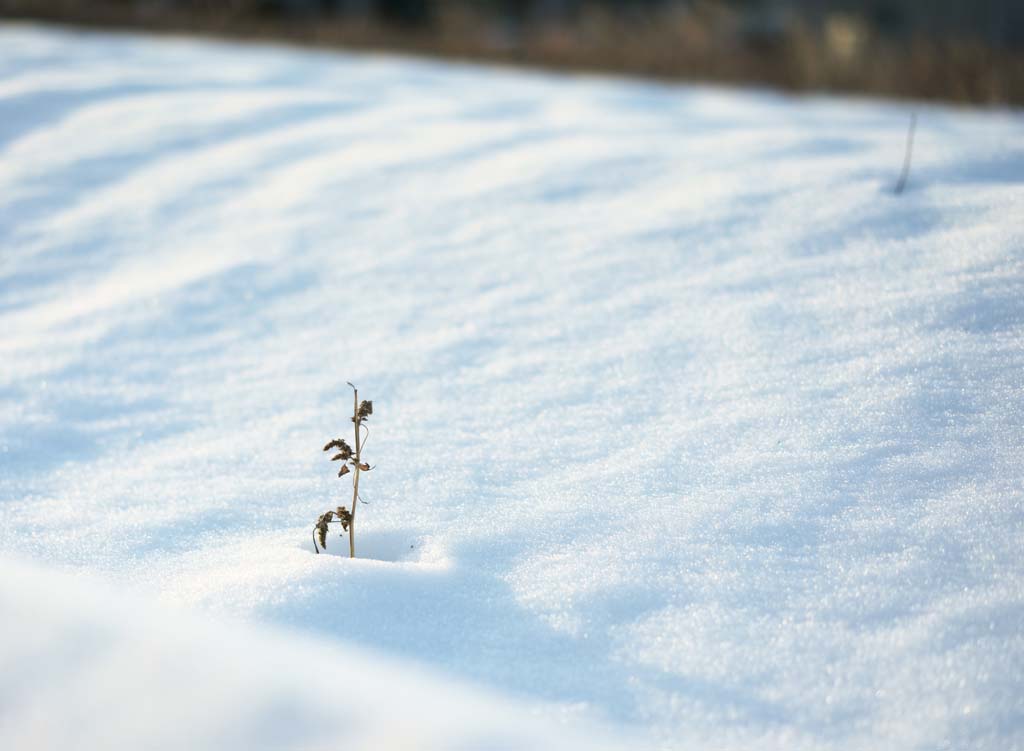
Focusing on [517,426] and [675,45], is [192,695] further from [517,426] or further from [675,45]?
[675,45]

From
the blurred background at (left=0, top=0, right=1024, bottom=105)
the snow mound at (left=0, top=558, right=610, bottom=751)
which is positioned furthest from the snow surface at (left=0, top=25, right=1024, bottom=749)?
the blurred background at (left=0, top=0, right=1024, bottom=105)

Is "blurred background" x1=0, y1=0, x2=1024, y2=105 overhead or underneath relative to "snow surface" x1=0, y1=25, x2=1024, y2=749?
overhead

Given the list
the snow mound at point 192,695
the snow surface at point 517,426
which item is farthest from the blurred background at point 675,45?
the snow mound at point 192,695

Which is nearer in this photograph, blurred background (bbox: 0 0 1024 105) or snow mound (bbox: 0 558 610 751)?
snow mound (bbox: 0 558 610 751)

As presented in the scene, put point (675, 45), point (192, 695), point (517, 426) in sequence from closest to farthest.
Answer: point (192, 695) → point (517, 426) → point (675, 45)

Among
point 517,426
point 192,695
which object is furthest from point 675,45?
point 192,695

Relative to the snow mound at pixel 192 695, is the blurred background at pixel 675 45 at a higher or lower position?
higher

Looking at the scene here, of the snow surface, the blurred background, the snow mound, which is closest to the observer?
the snow mound

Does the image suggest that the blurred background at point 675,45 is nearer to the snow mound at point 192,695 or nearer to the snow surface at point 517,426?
the snow surface at point 517,426

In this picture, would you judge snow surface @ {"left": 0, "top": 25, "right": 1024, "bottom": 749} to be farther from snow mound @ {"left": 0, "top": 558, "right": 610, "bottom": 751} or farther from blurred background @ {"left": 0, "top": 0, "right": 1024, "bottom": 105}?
blurred background @ {"left": 0, "top": 0, "right": 1024, "bottom": 105}
